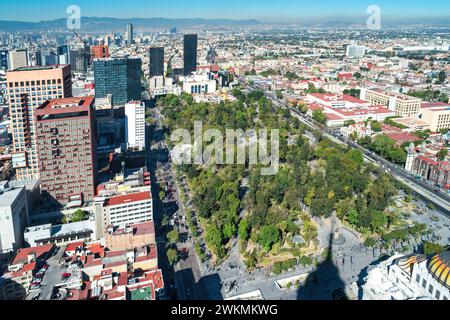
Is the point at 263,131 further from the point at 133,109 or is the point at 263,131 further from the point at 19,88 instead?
the point at 19,88

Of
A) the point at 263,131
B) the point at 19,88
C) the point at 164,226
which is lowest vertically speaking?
the point at 164,226

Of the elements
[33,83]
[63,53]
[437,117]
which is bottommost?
[437,117]

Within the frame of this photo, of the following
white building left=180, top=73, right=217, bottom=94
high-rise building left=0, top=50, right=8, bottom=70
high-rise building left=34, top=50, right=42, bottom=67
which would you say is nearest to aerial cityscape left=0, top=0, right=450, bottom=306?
white building left=180, top=73, right=217, bottom=94

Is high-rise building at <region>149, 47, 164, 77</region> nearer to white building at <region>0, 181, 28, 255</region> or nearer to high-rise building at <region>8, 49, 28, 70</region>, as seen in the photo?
high-rise building at <region>8, 49, 28, 70</region>

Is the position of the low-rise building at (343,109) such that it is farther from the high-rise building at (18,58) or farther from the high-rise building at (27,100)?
the high-rise building at (18,58)

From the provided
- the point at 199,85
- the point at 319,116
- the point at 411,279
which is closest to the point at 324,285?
the point at 411,279

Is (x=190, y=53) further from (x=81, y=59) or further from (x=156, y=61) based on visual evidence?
(x=81, y=59)
